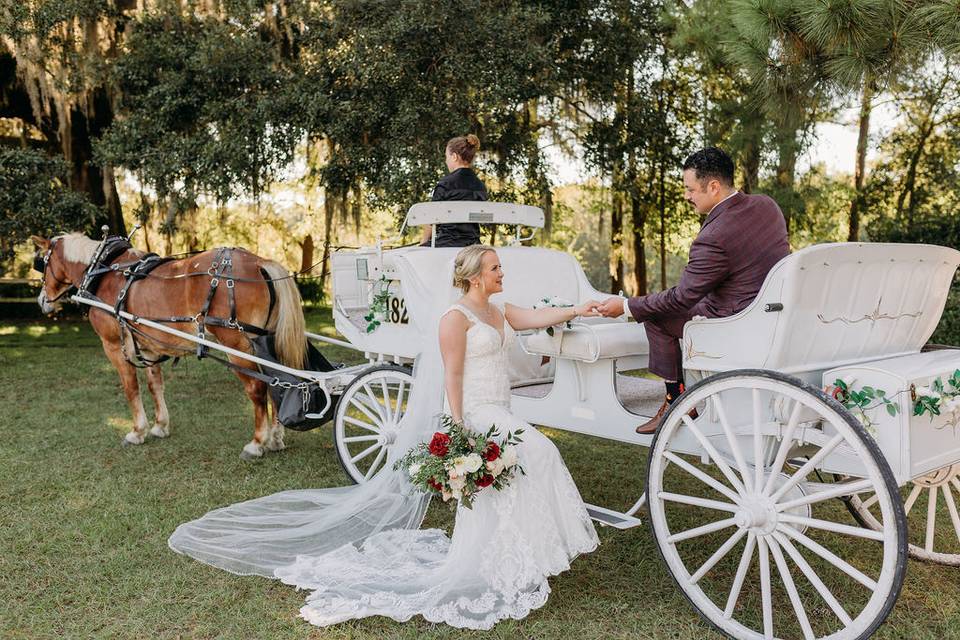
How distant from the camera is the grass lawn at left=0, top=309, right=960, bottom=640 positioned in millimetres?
3074

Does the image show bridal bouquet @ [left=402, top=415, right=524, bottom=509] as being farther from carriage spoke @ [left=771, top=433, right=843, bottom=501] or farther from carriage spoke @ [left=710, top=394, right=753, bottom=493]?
carriage spoke @ [left=771, top=433, right=843, bottom=501]

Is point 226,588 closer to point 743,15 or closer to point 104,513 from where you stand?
point 104,513

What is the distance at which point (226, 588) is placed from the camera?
340cm

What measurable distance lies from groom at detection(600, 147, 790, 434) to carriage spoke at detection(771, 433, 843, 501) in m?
0.69

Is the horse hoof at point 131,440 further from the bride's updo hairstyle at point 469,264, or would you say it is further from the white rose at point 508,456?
the white rose at point 508,456

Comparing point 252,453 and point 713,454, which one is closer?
point 713,454

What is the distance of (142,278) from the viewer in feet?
18.5

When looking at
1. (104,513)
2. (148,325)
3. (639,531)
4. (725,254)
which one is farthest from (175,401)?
(725,254)

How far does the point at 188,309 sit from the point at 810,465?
14.5 ft

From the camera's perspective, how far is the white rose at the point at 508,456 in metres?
3.07

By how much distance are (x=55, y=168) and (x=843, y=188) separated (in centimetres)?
1167

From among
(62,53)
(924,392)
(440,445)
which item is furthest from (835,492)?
(62,53)

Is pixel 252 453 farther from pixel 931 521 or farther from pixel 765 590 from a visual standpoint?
pixel 931 521

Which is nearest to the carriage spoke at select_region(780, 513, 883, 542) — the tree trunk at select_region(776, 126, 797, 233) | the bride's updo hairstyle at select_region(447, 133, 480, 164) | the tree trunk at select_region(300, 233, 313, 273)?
the bride's updo hairstyle at select_region(447, 133, 480, 164)
